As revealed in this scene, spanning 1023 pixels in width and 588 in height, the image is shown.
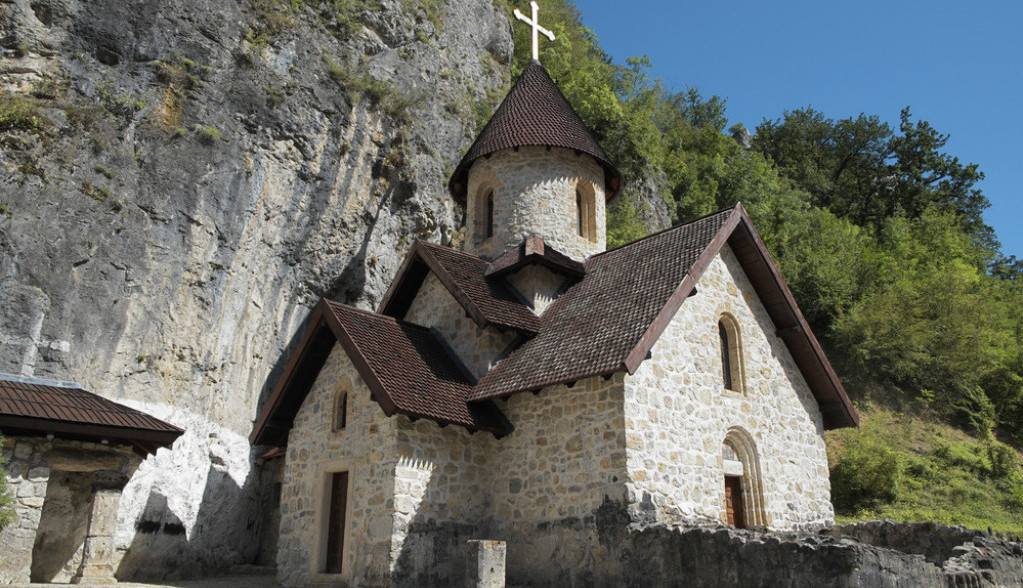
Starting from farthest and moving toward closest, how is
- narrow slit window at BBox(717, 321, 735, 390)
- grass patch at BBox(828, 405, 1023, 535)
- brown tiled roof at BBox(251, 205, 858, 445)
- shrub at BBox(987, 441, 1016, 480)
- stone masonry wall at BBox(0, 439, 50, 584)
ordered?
shrub at BBox(987, 441, 1016, 480), grass patch at BBox(828, 405, 1023, 535), narrow slit window at BBox(717, 321, 735, 390), brown tiled roof at BBox(251, 205, 858, 445), stone masonry wall at BBox(0, 439, 50, 584)

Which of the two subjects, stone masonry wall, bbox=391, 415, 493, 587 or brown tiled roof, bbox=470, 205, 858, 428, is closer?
stone masonry wall, bbox=391, 415, 493, 587

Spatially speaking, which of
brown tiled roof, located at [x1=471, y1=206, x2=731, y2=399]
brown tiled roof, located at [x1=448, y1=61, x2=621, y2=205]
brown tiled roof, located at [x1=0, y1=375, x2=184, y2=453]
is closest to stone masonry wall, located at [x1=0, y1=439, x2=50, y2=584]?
brown tiled roof, located at [x1=0, y1=375, x2=184, y2=453]

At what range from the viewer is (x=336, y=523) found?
13875mm

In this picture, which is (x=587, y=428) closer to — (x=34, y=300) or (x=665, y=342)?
(x=665, y=342)

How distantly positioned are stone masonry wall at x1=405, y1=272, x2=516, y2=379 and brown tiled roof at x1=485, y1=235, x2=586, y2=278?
1210 millimetres

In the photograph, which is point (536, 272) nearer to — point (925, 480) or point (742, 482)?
point (742, 482)

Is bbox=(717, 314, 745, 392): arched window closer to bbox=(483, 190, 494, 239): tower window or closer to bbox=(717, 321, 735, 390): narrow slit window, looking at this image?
bbox=(717, 321, 735, 390): narrow slit window

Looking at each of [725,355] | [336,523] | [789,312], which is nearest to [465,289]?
[336,523]

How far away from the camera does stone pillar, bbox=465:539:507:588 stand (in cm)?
975

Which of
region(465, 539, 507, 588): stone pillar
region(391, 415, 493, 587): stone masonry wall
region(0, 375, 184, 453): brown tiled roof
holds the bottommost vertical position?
region(465, 539, 507, 588): stone pillar

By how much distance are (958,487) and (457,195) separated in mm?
16880

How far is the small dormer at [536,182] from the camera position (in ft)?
58.4

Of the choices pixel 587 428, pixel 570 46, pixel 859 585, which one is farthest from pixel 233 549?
pixel 570 46

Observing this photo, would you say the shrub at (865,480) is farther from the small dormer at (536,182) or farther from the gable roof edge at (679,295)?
the gable roof edge at (679,295)
